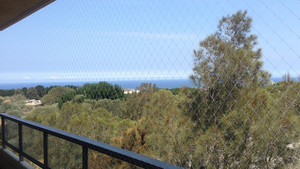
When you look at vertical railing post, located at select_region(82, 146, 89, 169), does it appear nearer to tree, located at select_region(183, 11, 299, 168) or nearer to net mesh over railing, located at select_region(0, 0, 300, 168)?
net mesh over railing, located at select_region(0, 0, 300, 168)

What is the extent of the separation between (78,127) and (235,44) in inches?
143

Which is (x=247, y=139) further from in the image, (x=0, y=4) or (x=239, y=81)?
(x=0, y=4)

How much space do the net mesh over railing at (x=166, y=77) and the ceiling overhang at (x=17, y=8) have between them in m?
0.45

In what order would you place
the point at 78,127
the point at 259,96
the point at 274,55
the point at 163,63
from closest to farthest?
the point at 274,55 < the point at 163,63 < the point at 259,96 < the point at 78,127

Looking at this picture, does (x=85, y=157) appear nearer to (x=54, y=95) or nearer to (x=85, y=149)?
(x=85, y=149)

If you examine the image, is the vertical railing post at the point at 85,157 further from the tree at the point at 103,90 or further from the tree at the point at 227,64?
the tree at the point at 227,64

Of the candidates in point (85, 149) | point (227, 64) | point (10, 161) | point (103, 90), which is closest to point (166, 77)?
point (85, 149)

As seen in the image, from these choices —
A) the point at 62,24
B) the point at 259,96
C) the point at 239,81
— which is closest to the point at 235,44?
the point at 239,81

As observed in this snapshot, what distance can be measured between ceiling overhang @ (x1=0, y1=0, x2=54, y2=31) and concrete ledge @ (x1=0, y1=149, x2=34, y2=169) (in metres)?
1.59

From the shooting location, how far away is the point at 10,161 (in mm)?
2363

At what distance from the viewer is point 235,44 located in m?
3.02

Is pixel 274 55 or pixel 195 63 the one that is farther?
pixel 195 63

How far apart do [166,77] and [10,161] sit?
1844 mm

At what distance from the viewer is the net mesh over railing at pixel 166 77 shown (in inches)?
73.3
